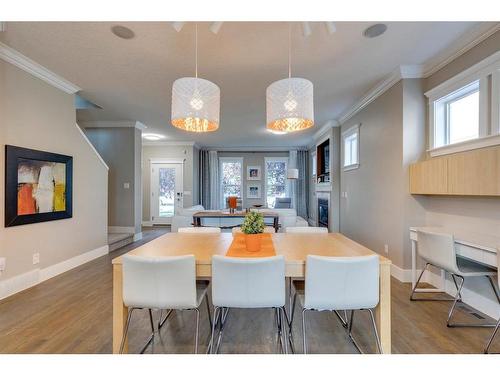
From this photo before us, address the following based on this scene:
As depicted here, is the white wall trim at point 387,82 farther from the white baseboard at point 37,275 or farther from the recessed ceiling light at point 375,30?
the white baseboard at point 37,275

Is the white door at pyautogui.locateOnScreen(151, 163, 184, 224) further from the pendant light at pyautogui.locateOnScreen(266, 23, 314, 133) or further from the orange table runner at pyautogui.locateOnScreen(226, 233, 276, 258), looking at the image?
the pendant light at pyautogui.locateOnScreen(266, 23, 314, 133)

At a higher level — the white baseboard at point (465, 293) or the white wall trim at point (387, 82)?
the white wall trim at point (387, 82)

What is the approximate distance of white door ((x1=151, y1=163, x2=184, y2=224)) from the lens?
25.2ft

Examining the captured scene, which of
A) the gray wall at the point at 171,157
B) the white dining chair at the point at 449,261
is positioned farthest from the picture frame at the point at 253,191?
the white dining chair at the point at 449,261

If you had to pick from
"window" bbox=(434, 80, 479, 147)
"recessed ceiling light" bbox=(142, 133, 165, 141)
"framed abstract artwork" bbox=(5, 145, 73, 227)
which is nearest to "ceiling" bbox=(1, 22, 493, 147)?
"window" bbox=(434, 80, 479, 147)

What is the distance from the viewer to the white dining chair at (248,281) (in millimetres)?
1433

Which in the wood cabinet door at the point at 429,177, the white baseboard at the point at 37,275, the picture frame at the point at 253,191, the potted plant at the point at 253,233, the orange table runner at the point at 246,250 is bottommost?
the white baseboard at the point at 37,275

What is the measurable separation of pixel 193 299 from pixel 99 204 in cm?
357

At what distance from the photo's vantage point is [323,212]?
6293mm

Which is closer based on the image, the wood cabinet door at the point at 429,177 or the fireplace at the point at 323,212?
the wood cabinet door at the point at 429,177

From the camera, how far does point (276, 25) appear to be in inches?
84.2

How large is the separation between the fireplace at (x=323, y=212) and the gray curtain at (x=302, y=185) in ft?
4.76
